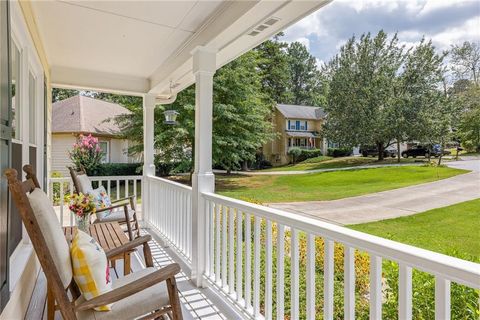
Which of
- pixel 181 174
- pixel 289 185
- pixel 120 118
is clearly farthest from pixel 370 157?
pixel 120 118

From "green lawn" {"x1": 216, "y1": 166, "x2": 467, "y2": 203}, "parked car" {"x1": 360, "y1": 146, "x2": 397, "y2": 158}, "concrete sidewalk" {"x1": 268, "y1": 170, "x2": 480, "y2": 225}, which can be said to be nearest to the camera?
"concrete sidewalk" {"x1": 268, "y1": 170, "x2": 480, "y2": 225}

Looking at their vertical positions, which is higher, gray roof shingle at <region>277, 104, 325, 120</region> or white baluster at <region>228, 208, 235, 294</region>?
gray roof shingle at <region>277, 104, 325, 120</region>

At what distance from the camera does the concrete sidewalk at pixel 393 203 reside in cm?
810

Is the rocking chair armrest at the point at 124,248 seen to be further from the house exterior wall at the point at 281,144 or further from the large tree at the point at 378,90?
the house exterior wall at the point at 281,144

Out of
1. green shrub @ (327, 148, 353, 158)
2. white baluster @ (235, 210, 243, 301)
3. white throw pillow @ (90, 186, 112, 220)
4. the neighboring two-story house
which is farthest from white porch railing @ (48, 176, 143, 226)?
Answer: green shrub @ (327, 148, 353, 158)

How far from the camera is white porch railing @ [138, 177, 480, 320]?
1.04 meters

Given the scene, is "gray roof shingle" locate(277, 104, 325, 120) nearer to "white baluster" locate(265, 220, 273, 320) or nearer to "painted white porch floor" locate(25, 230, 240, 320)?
"painted white porch floor" locate(25, 230, 240, 320)

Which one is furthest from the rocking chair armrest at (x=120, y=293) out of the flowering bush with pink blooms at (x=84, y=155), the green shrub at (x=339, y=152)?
the green shrub at (x=339, y=152)

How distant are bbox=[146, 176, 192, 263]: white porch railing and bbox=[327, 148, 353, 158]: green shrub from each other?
1812cm

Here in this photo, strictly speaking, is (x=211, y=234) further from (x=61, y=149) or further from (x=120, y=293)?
(x=61, y=149)

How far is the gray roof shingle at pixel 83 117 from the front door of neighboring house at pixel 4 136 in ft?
41.7

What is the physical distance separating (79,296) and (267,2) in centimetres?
Answer: 212

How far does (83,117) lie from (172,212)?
1178 cm

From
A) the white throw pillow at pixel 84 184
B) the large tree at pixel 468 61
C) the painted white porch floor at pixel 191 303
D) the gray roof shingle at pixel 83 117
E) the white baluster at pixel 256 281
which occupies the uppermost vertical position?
the gray roof shingle at pixel 83 117
